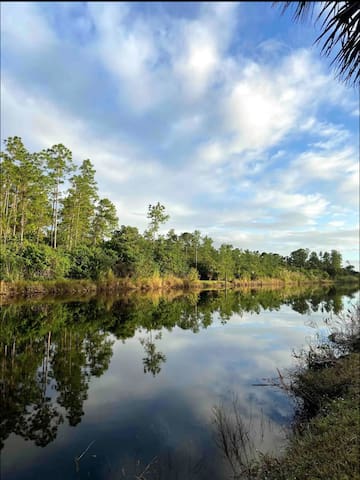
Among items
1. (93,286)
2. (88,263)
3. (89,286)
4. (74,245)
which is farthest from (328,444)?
(74,245)

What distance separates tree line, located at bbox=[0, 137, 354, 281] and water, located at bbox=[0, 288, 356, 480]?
11.6 metres

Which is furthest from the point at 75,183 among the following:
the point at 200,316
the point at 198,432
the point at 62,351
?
the point at 198,432

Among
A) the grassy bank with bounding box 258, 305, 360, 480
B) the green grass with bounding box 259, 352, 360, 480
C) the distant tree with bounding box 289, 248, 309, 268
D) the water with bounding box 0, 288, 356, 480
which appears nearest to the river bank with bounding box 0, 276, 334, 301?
the water with bounding box 0, 288, 356, 480

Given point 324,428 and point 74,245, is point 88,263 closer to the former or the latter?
point 74,245

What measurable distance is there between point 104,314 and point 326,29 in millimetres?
15174

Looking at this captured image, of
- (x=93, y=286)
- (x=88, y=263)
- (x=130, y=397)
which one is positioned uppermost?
(x=88, y=263)

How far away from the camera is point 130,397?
6184 mm

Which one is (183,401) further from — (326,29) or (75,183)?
(75,183)

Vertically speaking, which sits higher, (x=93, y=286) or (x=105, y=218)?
(x=105, y=218)

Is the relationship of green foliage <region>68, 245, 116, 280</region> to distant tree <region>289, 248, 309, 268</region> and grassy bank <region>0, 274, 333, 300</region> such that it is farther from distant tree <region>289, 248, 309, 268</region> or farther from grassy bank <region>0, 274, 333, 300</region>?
distant tree <region>289, 248, 309, 268</region>

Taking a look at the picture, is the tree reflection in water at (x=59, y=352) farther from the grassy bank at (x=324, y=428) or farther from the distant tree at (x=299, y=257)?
the distant tree at (x=299, y=257)

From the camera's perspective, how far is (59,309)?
1590 cm

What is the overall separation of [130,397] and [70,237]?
29094 millimetres

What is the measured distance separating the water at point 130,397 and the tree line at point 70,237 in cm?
1158
